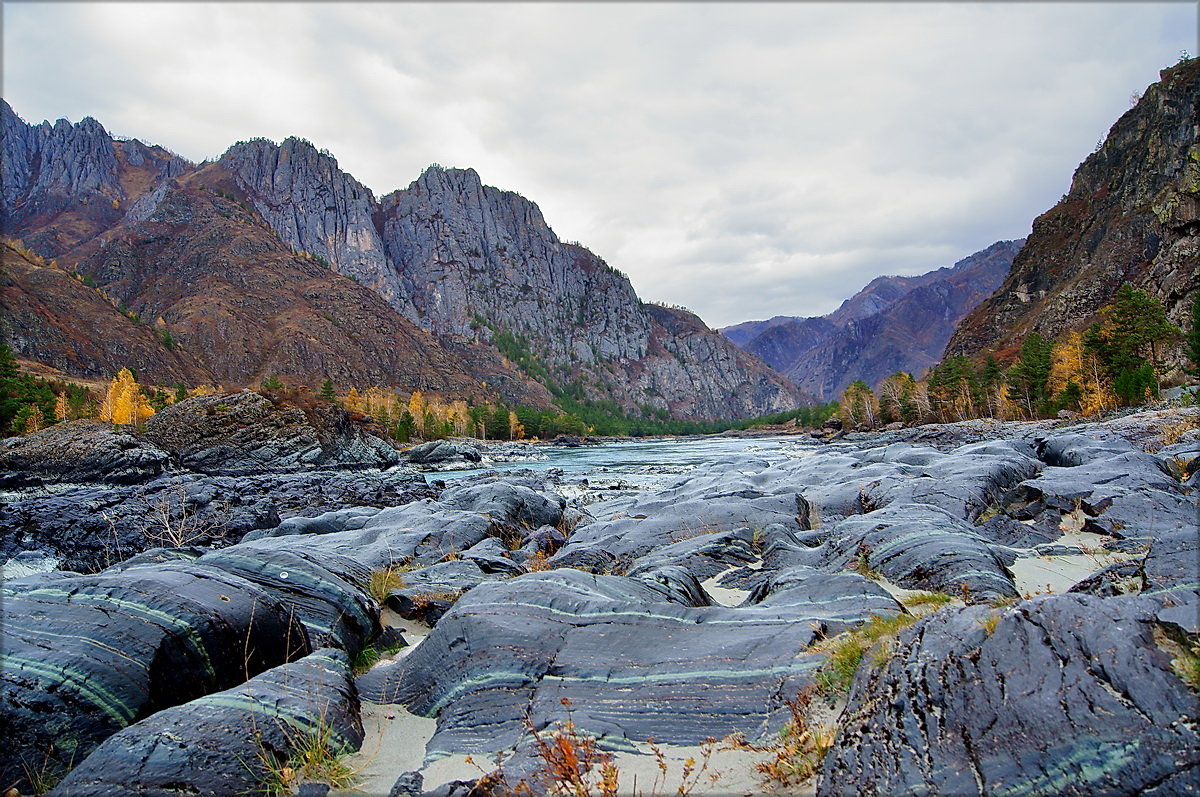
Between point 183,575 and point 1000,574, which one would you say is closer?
point 183,575

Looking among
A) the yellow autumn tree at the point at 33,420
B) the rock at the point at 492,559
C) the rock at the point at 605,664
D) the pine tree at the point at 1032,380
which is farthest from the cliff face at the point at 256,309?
the rock at the point at 605,664

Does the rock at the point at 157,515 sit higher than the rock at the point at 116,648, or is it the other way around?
the rock at the point at 116,648

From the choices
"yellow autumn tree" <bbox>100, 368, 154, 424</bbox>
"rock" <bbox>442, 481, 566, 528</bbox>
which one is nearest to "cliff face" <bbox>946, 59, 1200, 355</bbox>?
"rock" <bbox>442, 481, 566, 528</bbox>

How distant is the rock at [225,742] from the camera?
3951mm

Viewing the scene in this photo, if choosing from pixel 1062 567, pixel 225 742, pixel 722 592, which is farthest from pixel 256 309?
pixel 1062 567

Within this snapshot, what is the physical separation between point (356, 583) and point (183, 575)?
2.55 meters

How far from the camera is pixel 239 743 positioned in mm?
4281

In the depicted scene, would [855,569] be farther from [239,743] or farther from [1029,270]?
[1029,270]

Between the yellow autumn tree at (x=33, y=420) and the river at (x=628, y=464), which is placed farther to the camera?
the yellow autumn tree at (x=33, y=420)

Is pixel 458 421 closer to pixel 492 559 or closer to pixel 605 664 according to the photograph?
pixel 492 559

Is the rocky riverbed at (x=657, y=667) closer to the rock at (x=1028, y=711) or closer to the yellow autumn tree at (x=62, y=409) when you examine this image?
the rock at (x=1028, y=711)

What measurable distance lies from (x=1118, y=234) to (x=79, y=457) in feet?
481

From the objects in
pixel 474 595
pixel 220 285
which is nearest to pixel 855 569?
pixel 474 595

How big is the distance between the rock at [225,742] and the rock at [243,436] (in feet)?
158
